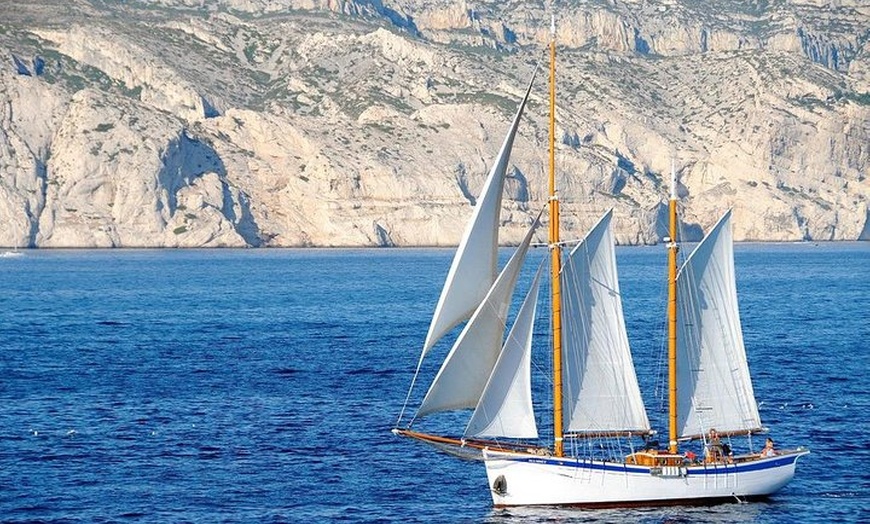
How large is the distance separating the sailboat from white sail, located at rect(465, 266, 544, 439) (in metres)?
0.04

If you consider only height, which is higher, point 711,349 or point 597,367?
point 711,349

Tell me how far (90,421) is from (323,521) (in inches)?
836

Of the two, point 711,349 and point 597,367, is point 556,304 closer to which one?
point 597,367

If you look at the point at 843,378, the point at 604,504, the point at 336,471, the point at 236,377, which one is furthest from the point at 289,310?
the point at 604,504

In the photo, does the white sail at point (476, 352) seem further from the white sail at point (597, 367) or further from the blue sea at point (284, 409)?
the blue sea at point (284, 409)

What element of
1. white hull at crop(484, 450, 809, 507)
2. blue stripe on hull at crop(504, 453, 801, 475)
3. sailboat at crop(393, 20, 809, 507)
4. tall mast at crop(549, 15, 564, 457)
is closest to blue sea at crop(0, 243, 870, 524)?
white hull at crop(484, 450, 809, 507)

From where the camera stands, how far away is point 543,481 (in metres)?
47.1

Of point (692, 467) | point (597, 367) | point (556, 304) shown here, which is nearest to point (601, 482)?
point (692, 467)

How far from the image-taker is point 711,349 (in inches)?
1993

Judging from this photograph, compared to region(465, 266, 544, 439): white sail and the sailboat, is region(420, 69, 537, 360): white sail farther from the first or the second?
region(465, 266, 544, 439): white sail

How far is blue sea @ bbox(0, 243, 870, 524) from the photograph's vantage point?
163 feet

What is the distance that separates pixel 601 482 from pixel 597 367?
3.87 metres

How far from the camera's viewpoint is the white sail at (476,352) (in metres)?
46.1

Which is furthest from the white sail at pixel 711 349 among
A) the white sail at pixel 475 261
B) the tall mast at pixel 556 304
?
the white sail at pixel 475 261
